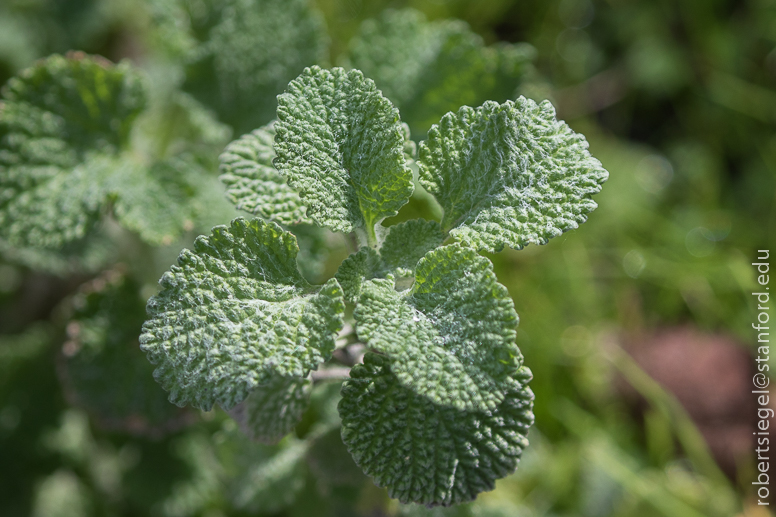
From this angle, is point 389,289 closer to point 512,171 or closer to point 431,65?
point 512,171

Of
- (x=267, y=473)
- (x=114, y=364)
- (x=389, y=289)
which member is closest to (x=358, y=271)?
(x=389, y=289)

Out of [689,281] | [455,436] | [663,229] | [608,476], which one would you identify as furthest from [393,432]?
[663,229]

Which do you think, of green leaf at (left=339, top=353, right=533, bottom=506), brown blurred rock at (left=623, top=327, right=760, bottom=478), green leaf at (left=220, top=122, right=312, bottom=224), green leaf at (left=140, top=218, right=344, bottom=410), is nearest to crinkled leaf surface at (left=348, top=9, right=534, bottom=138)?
green leaf at (left=220, top=122, right=312, bottom=224)

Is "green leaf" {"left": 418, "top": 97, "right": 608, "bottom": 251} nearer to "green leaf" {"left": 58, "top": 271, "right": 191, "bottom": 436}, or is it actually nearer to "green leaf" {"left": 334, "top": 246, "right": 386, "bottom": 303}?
"green leaf" {"left": 334, "top": 246, "right": 386, "bottom": 303}

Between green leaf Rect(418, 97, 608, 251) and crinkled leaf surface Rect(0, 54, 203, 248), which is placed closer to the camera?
green leaf Rect(418, 97, 608, 251)

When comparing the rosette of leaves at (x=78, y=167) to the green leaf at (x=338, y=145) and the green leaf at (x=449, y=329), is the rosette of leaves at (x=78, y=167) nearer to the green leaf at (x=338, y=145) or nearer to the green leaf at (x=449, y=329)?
the green leaf at (x=338, y=145)

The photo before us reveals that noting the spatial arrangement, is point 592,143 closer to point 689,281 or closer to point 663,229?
point 663,229
